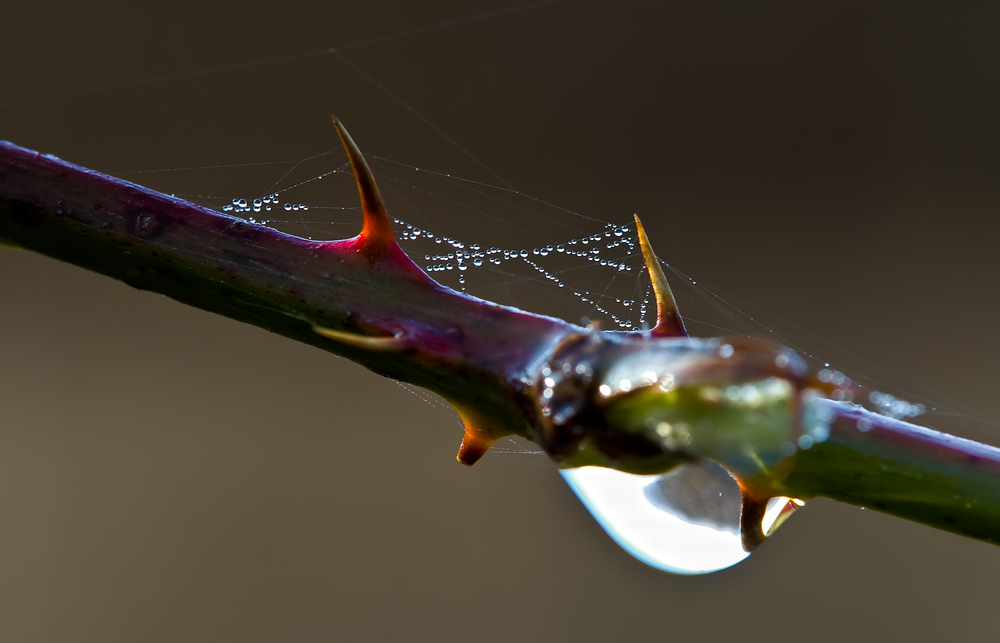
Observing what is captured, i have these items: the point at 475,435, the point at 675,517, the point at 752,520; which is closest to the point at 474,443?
the point at 475,435

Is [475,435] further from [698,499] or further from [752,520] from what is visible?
[698,499]

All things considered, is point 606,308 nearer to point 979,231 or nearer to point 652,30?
point 652,30

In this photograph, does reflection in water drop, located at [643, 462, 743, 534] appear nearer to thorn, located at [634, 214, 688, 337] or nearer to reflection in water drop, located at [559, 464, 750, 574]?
reflection in water drop, located at [559, 464, 750, 574]

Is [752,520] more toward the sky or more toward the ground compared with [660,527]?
more toward the sky

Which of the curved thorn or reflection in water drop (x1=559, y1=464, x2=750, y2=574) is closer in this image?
the curved thorn

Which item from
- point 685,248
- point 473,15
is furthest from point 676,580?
point 473,15

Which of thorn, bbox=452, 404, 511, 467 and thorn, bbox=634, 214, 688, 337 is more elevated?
thorn, bbox=634, 214, 688, 337

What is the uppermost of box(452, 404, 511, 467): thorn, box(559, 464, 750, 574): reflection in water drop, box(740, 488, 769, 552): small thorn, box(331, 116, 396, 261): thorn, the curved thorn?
box(331, 116, 396, 261): thorn

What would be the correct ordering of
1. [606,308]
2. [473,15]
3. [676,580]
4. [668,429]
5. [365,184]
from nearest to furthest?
1. [668,429]
2. [365,184]
3. [606,308]
4. [676,580]
5. [473,15]

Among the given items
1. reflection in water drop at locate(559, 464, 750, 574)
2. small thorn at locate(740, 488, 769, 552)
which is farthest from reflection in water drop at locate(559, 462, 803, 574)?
small thorn at locate(740, 488, 769, 552)
